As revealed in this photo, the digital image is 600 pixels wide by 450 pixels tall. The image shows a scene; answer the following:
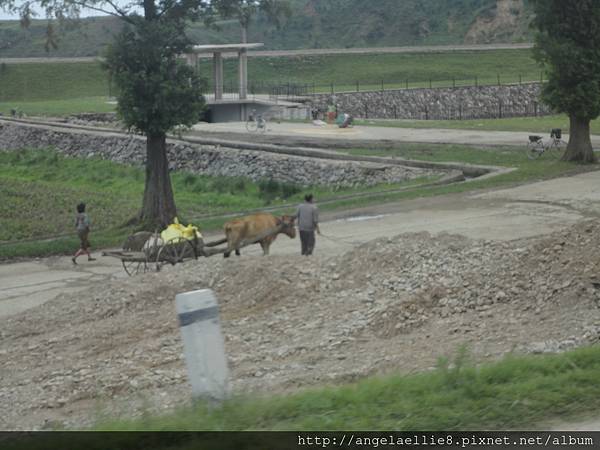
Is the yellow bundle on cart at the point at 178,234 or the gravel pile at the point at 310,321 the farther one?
the yellow bundle on cart at the point at 178,234

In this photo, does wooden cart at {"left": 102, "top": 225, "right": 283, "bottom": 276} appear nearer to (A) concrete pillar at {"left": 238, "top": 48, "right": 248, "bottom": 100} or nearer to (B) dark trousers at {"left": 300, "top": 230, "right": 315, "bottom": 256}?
(B) dark trousers at {"left": 300, "top": 230, "right": 315, "bottom": 256}

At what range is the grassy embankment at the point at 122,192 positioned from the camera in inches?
1075

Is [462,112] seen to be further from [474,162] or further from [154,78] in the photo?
[154,78]

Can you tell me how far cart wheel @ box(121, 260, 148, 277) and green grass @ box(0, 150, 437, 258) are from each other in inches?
143

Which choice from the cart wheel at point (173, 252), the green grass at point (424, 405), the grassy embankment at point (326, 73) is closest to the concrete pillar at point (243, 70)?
the grassy embankment at point (326, 73)

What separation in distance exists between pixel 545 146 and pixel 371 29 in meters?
83.8

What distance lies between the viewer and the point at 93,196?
121ft

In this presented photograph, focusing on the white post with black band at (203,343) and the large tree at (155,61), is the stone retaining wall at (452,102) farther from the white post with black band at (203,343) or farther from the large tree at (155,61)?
the white post with black band at (203,343)

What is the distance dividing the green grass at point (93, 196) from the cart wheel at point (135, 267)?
3623 millimetres

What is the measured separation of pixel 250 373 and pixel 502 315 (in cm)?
336

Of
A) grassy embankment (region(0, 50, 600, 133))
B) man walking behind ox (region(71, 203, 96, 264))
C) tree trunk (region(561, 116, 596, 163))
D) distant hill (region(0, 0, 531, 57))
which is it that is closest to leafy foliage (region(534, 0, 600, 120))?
tree trunk (region(561, 116, 596, 163))

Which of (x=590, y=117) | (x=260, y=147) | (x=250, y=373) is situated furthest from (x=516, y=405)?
(x=260, y=147)

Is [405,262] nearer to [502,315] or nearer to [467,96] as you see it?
[502,315]

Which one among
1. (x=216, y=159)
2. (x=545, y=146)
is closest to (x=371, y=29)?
(x=216, y=159)
